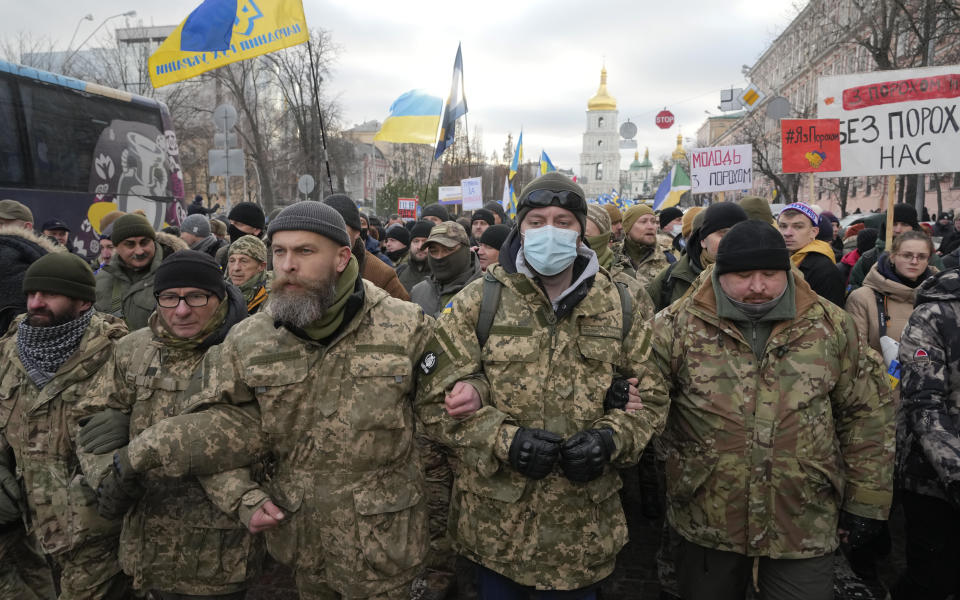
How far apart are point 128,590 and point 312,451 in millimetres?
1609

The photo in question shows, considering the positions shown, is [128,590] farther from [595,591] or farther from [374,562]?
[595,591]

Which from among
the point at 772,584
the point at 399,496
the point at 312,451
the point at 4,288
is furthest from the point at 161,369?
the point at 772,584

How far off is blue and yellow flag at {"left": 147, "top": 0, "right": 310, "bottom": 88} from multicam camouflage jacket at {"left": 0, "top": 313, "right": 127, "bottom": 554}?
4908 mm

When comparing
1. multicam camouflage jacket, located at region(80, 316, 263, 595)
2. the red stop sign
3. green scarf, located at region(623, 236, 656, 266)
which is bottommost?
multicam camouflage jacket, located at region(80, 316, 263, 595)

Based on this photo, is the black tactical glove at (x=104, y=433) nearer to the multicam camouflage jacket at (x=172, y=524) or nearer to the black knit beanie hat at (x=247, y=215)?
the multicam camouflage jacket at (x=172, y=524)

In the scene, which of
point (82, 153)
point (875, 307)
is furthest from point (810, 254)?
point (82, 153)

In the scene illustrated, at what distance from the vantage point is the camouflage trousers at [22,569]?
3170 millimetres

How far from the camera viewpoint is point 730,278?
2.66 meters

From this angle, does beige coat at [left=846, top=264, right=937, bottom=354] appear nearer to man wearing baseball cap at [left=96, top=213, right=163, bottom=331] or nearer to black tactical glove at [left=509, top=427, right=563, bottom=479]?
black tactical glove at [left=509, top=427, right=563, bottom=479]

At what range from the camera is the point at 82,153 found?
9664mm

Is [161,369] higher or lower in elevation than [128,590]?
higher

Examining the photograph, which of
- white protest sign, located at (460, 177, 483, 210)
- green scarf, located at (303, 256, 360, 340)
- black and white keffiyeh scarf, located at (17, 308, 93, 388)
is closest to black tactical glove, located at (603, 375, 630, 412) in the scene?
green scarf, located at (303, 256, 360, 340)

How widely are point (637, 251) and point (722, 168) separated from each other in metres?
6.05

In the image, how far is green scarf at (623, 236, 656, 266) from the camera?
593 cm
